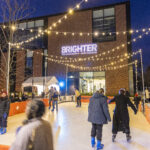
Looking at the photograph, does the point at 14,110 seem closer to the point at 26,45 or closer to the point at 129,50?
the point at 129,50

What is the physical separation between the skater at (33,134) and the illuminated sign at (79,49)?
1899 cm

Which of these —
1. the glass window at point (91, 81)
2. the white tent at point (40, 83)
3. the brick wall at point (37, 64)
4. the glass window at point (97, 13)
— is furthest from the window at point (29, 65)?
the glass window at point (97, 13)

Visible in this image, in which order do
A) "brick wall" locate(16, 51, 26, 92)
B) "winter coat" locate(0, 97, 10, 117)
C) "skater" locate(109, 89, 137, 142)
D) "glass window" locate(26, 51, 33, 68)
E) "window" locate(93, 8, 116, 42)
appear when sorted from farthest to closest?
"glass window" locate(26, 51, 33, 68) < "brick wall" locate(16, 51, 26, 92) < "window" locate(93, 8, 116, 42) < "winter coat" locate(0, 97, 10, 117) < "skater" locate(109, 89, 137, 142)

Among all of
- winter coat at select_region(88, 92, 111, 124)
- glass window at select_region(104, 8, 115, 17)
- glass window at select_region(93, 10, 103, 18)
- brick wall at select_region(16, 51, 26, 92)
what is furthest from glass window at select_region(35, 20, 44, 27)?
winter coat at select_region(88, 92, 111, 124)

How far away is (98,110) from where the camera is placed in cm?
356

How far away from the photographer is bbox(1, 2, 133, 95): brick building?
1900 cm

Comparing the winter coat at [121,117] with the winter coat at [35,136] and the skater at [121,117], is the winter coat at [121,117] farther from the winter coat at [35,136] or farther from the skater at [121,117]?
the winter coat at [35,136]

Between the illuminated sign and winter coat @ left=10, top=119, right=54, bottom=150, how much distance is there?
19063 mm

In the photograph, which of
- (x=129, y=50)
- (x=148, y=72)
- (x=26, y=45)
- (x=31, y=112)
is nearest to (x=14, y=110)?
(x=31, y=112)

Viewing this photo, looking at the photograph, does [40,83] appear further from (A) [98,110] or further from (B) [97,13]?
(A) [98,110]

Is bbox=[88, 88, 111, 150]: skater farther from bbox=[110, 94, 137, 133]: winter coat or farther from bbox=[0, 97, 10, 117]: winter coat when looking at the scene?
bbox=[0, 97, 10, 117]: winter coat

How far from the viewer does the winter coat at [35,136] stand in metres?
1.27

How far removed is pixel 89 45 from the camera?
20.2m

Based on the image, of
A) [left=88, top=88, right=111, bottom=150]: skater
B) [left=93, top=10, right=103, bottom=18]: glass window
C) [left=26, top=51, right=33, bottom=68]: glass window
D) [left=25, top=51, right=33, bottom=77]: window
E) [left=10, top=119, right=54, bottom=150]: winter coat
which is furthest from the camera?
[left=26, top=51, right=33, bottom=68]: glass window
